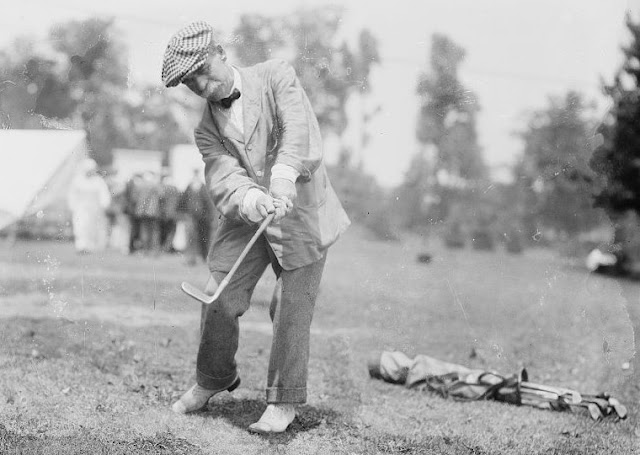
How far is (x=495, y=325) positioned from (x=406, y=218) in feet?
3.95

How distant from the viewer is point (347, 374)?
4.83 metres

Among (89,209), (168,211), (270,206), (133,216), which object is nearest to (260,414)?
(270,206)

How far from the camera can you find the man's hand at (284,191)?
11.0 feet

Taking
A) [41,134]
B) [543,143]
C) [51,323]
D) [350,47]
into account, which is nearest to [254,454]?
[51,323]

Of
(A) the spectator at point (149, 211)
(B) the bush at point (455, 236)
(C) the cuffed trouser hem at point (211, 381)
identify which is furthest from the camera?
(B) the bush at point (455, 236)

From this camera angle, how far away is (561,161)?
9312mm

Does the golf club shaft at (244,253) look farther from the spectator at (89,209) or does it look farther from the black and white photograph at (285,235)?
the spectator at (89,209)

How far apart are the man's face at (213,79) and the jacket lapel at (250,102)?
0.25ft

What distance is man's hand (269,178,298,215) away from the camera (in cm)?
336

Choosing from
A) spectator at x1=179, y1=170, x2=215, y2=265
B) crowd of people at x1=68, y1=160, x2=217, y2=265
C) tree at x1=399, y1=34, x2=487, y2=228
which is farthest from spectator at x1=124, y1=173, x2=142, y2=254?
tree at x1=399, y1=34, x2=487, y2=228

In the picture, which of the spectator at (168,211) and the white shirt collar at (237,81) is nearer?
the white shirt collar at (237,81)

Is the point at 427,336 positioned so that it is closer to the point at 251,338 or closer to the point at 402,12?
the point at 251,338

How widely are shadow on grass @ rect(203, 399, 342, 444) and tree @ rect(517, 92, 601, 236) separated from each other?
3450 mm

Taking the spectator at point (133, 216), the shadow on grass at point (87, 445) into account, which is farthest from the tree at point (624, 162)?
the shadow on grass at point (87, 445)
